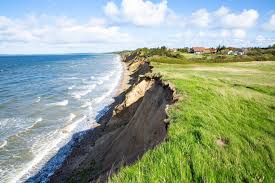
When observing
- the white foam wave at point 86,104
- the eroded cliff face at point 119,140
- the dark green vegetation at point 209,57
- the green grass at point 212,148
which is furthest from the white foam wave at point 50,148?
the dark green vegetation at point 209,57

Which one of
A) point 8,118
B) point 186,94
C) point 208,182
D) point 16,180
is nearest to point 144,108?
point 186,94

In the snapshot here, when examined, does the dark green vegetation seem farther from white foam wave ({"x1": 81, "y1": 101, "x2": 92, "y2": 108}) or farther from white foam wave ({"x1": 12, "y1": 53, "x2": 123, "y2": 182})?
white foam wave ({"x1": 12, "y1": 53, "x2": 123, "y2": 182})

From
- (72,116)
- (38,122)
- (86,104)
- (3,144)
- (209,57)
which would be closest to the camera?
(3,144)

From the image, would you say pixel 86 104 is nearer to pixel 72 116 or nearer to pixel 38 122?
pixel 72 116

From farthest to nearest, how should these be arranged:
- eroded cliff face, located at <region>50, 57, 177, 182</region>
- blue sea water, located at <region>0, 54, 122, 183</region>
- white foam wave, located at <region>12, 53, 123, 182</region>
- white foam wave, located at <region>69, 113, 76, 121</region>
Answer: white foam wave, located at <region>69, 113, 76, 121</region> < blue sea water, located at <region>0, 54, 122, 183</region> < white foam wave, located at <region>12, 53, 123, 182</region> < eroded cliff face, located at <region>50, 57, 177, 182</region>

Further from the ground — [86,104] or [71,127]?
[71,127]

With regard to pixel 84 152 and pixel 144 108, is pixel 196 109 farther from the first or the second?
pixel 84 152

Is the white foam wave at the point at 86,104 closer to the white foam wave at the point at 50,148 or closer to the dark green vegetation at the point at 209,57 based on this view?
the white foam wave at the point at 50,148

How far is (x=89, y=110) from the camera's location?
3522 centimetres

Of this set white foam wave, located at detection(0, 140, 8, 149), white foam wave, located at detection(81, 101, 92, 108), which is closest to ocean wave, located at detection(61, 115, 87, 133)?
white foam wave, located at detection(0, 140, 8, 149)

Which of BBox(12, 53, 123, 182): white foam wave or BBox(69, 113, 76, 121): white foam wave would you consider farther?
BBox(69, 113, 76, 121): white foam wave

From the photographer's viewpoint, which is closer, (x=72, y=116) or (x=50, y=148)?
(x=50, y=148)

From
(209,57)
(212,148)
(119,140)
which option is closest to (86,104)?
(119,140)

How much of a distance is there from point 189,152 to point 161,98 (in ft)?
42.0
